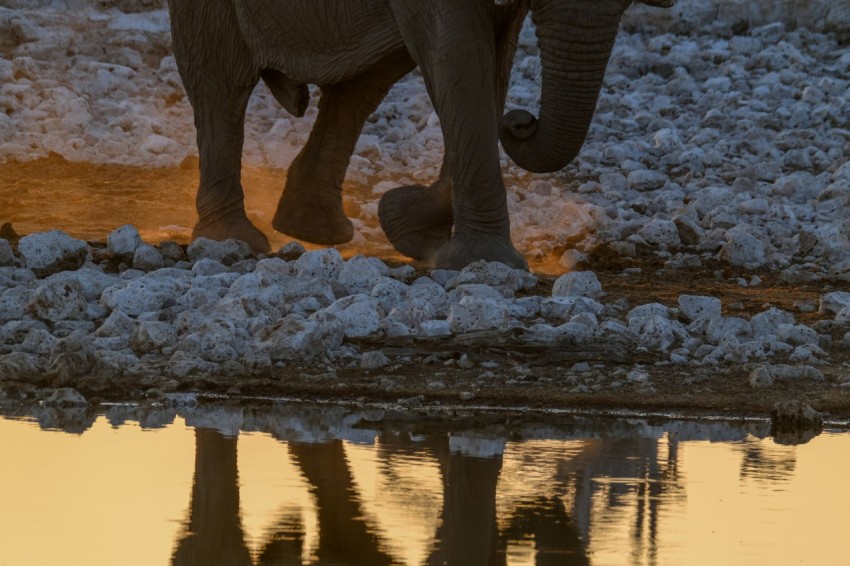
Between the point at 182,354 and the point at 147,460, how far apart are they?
1.82 meters

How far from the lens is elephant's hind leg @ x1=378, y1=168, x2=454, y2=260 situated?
11109mm

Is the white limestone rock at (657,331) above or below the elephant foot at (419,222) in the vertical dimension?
below

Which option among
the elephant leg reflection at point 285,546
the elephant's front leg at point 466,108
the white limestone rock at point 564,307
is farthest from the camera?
the elephant's front leg at point 466,108

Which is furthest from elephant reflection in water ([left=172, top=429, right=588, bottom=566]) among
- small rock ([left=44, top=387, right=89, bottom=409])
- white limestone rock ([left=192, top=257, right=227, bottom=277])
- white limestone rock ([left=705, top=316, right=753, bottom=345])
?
white limestone rock ([left=192, top=257, right=227, bottom=277])

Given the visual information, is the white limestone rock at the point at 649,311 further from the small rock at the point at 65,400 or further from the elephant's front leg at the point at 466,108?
the small rock at the point at 65,400

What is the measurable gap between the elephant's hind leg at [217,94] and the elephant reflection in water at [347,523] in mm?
5765

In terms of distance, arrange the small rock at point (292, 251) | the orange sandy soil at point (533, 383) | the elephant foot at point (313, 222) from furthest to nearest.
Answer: the elephant foot at point (313, 222) → the small rock at point (292, 251) → the orange sandy soil at point (533, 383)

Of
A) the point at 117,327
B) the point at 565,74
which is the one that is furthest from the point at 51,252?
the point at 565,74

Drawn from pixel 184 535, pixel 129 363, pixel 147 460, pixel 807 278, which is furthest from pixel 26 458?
pixel 807 278

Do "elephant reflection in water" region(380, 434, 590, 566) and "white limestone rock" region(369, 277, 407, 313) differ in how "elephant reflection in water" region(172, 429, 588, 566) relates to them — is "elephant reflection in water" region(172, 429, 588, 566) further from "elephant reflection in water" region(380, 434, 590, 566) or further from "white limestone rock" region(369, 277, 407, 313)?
"white limestone rock" region(369, 277, 407, 313)

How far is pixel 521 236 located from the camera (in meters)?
11.9

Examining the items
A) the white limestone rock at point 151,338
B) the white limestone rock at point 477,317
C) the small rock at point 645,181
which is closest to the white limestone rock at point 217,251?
the white limestone rock at point 151,338

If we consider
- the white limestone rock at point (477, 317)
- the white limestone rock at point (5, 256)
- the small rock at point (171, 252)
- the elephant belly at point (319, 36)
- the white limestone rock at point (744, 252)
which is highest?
the elephant belly at point (319, 36)

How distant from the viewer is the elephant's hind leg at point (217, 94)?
11836mm
